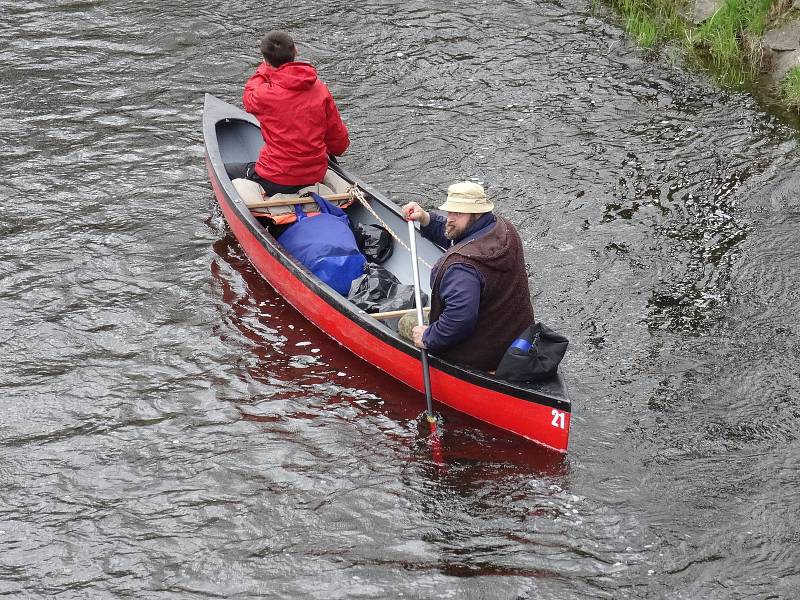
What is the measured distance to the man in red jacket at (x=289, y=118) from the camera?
8.86 m

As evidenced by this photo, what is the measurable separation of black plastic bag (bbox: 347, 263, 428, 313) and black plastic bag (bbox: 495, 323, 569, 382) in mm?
1403

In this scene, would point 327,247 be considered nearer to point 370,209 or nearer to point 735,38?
point 370,209

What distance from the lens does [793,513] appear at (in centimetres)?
646

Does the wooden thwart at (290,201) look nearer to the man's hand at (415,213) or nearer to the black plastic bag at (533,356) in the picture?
the man's hand at (415,213)

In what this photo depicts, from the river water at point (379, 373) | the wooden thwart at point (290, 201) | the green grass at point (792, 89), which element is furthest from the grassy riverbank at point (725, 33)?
the wooden thwart at point (290, 201)

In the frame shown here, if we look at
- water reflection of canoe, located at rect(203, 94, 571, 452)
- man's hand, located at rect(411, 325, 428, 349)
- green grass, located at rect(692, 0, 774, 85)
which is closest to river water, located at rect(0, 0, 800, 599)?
water reflection of canoe, located at rect(203, 94, 571, 452)

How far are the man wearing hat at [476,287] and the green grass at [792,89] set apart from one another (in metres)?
6.74

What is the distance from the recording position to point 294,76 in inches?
348

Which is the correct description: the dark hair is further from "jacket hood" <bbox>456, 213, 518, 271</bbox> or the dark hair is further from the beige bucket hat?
"jacket hood" <bbox>456, 213, 518, 271</bbox>

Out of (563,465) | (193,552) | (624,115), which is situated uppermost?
(624,115)

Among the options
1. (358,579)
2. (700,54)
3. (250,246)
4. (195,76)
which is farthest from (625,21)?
(358,579)

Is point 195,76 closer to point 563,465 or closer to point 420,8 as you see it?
point 420,8

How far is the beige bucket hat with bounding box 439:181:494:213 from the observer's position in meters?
6.73

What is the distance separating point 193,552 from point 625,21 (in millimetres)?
11151
